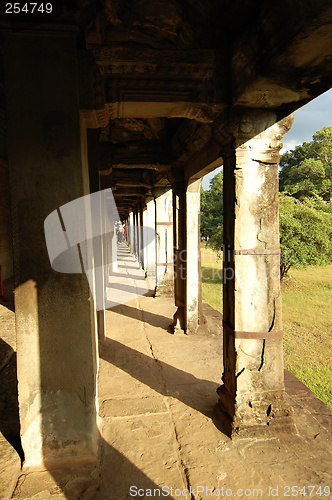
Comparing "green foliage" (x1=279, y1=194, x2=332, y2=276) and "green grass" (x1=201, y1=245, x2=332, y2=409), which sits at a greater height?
"green foliage" (x1=279, y1=194, x2=332, y2=276)

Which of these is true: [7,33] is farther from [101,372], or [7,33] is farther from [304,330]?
[304,330]

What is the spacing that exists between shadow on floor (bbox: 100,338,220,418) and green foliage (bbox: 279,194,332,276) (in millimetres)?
9520

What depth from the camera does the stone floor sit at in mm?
2252

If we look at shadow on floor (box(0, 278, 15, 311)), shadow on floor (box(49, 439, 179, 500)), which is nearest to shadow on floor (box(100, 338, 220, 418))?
shadow on floor (box(49, 439, 179, 500))

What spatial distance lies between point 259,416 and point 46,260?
7.69ft

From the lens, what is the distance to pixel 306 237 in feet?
40.9

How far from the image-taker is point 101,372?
4082 mm

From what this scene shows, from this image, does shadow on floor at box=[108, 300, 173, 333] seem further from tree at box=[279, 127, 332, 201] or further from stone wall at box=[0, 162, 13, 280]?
tree at box=[279, 127, 332, 201]

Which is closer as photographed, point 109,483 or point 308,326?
point 109,483

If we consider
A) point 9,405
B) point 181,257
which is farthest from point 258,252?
point 9,405

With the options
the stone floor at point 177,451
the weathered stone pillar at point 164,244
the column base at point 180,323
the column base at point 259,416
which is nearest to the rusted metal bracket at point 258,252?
the column base at point 259,416

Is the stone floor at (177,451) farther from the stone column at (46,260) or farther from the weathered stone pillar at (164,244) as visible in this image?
the weathered stone pillar at (164,244)

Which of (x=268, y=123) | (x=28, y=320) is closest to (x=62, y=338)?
(x=28, y=320)

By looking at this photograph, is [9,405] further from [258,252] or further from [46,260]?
[258,252]
